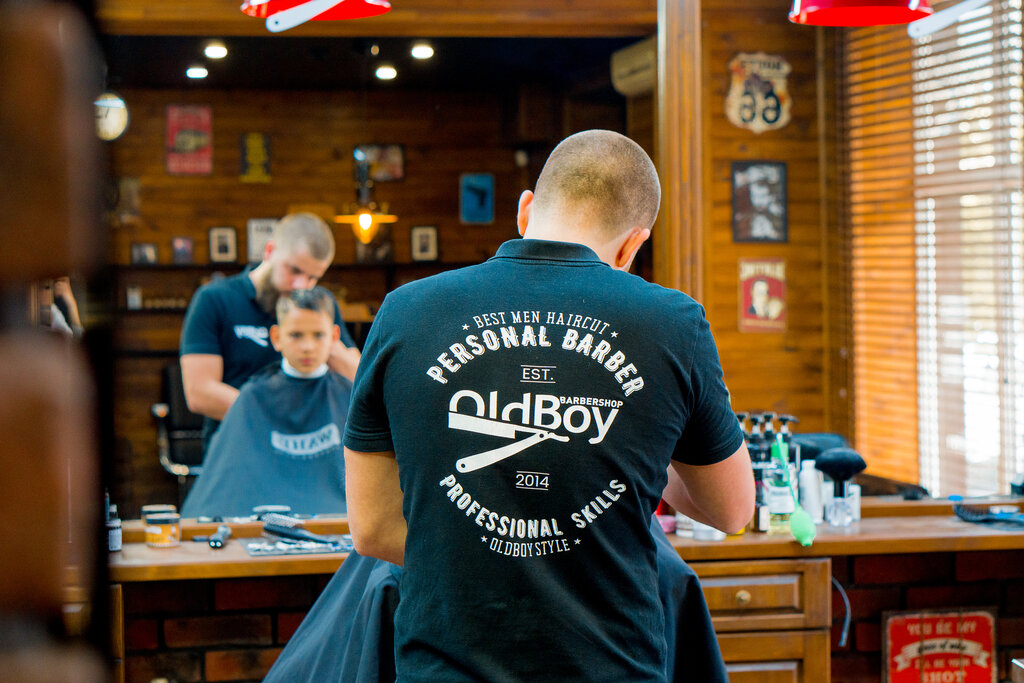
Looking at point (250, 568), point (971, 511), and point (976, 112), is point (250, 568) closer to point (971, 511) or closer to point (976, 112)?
point (971, 511)

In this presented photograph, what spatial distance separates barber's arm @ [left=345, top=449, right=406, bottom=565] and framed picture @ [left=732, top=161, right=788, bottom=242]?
152 inches

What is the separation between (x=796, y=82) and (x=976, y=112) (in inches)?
44.5

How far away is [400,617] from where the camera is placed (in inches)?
53.7

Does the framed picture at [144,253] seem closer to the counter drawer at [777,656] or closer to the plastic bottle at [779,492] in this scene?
the plastic bottle at [779,492]

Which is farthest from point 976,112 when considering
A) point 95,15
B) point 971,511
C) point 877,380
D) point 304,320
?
point 95,15

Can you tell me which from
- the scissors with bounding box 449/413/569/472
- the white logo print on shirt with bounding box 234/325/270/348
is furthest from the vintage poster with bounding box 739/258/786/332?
the scissors with bounding box 449/413/569/472

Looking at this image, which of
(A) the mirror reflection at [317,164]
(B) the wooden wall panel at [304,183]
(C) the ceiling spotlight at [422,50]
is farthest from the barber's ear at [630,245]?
(B) the wooden wall panel at [304,183]

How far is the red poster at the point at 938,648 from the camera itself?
9.07ft

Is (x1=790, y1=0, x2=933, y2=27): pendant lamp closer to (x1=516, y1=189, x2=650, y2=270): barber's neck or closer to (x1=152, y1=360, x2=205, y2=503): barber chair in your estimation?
(x1=516, y1=189, x2=650, y2=270): barber's neck

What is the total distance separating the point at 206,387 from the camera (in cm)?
358

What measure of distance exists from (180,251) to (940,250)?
5.80 m

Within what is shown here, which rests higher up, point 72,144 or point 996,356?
point 72,144

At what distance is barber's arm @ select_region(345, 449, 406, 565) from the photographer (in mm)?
1423

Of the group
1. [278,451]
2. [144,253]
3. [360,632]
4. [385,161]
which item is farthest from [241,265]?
[360,632]
